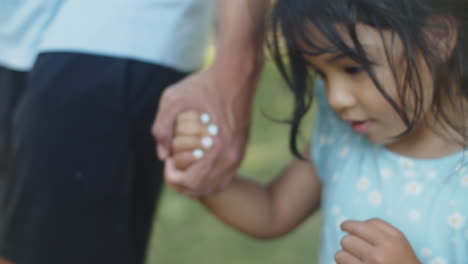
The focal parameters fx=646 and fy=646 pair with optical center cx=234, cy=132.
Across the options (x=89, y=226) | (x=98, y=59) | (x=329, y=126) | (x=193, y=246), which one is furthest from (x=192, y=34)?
(x=193, y=246)

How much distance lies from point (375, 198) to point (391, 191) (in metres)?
0.03

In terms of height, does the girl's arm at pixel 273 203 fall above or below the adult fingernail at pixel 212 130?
below

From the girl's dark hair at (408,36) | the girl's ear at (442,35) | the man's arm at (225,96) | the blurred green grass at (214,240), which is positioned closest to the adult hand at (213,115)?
the man's arm at (225,96)

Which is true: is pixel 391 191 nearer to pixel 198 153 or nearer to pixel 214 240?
pixel 198 153

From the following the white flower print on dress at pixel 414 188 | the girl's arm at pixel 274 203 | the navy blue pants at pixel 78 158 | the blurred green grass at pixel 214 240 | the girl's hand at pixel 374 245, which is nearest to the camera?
the girl's hand at pixel 374 245

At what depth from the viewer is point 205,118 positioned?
1342 millimetres

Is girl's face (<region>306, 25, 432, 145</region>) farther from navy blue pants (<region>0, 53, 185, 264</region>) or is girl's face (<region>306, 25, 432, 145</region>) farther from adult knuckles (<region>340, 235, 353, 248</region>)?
navy blue pants (<region>0, 53, 185, 264</region>)

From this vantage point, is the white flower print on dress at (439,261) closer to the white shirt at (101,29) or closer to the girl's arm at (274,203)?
the girl's arm at (274,203)

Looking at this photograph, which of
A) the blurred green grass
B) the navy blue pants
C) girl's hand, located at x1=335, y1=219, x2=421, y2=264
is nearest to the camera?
girl's hand, located at x1=335, y1=219, x2=421, y2=264

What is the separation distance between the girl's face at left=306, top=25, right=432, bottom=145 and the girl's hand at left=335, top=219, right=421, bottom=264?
0.18 metres

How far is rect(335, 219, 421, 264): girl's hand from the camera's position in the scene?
1.07 meters

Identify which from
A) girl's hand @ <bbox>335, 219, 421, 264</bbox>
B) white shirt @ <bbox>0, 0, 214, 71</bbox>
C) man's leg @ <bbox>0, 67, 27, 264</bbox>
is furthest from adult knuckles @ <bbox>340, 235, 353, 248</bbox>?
man's leg @ <bbox>0, 67, 27, 264</bbox>

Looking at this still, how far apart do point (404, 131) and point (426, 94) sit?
0.08m

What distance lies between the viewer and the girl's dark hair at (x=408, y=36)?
43.5 inches
